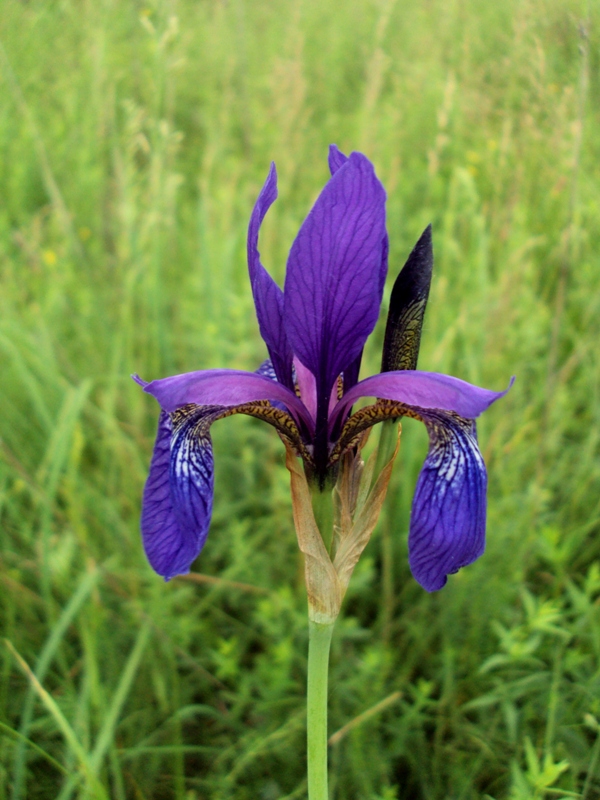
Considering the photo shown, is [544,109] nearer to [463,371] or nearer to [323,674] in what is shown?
[463,371]

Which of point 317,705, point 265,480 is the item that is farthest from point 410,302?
point 265,480

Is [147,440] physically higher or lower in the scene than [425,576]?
higher

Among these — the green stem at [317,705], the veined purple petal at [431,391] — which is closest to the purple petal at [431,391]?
the veined purple petal at [431,391]

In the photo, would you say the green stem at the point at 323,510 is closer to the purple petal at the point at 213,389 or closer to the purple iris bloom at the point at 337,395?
the purple iris bloom at the point at 337,395

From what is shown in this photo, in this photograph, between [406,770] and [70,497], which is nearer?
[406,770]

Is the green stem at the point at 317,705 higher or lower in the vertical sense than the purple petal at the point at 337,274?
lower

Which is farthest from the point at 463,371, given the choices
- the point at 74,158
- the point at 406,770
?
the point at 74,158
